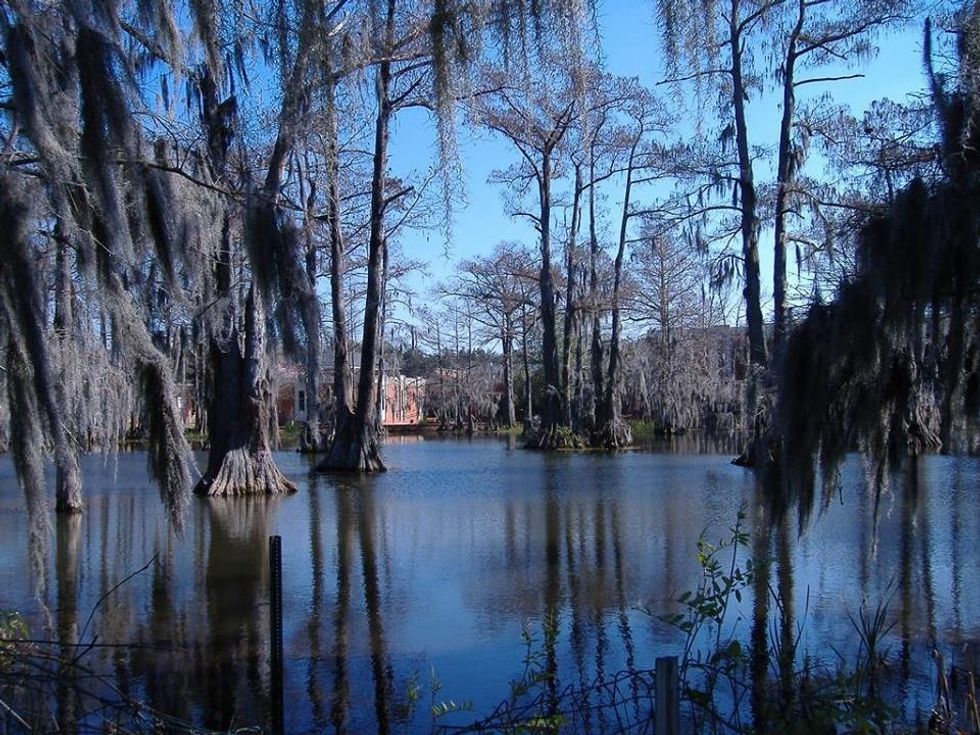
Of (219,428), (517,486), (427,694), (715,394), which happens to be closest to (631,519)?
(517,486)

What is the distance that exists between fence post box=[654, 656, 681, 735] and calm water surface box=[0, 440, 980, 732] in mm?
1721

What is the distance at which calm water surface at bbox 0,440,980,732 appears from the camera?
5.45 m

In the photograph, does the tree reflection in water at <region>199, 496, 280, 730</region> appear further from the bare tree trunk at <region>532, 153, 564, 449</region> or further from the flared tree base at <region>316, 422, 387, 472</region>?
the bare tree trunk at <region>532, 153, 564, 449</region>

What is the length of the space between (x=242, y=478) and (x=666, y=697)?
48.1 ft

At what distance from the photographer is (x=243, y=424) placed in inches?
660

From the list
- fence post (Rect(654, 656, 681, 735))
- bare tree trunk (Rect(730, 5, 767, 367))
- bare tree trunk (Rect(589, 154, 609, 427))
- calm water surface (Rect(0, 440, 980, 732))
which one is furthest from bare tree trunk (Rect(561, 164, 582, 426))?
fence post (Rect(654, 656, 681, 735))

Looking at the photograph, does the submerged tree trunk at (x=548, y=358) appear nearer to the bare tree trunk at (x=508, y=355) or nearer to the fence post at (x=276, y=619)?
the bare tree trunk at (x=508, y=355)

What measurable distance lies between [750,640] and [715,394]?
38157 millimetres

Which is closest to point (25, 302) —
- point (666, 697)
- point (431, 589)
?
point (666, 697)

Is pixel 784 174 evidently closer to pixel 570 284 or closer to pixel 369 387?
pixel 369 387

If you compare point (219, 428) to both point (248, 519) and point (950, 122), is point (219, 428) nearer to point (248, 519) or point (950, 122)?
point (248, 519)

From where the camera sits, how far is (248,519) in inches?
Answer: 513


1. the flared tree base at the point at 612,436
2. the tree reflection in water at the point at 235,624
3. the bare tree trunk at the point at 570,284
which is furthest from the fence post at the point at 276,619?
the bare tree trunk at the point at 570,284

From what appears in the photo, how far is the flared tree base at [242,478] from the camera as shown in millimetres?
16156
